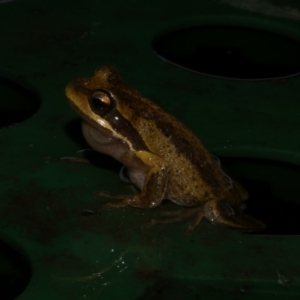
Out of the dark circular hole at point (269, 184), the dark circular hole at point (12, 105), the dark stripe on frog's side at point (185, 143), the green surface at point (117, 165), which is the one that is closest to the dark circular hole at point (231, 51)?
the green surface at point (117, 165)

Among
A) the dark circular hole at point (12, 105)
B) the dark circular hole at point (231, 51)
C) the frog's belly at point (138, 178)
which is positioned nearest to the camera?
the frog's belly at point (138, 178)

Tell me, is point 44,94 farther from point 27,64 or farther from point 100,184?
point 100,184

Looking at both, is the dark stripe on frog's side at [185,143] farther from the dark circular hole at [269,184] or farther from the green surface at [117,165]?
the dark circular hole at [269,184]

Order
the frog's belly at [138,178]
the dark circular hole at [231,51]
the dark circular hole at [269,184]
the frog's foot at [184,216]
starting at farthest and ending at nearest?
the dark circular hole at [231,51], the dark circular hole at [269,184], the frog's belly at [138,178], the frog's foot at [184,216]

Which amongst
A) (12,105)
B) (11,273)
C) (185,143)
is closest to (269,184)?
(185,143)

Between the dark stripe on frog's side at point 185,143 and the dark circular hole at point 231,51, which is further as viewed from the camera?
the dark circular hole at point 231,51

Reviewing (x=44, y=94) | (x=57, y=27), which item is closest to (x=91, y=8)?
(x=57, y=27)
